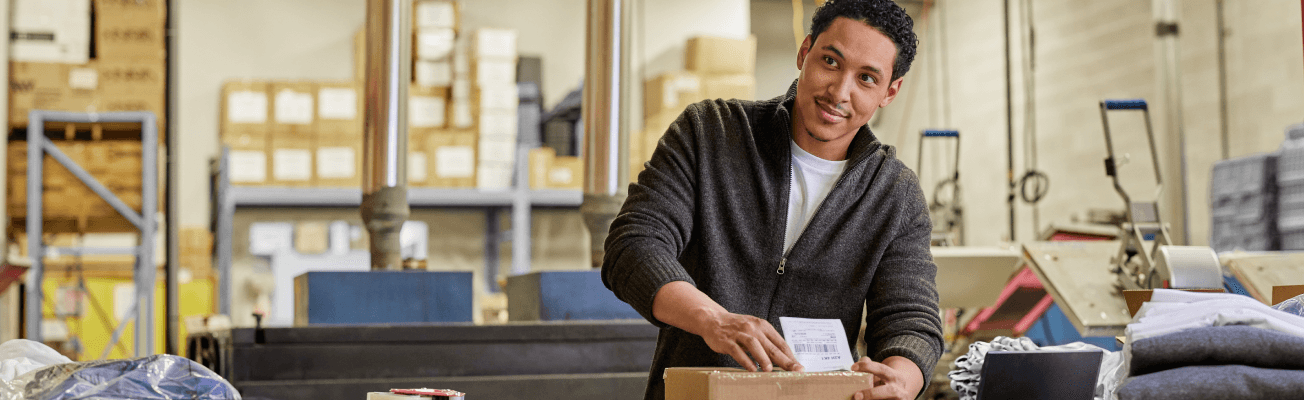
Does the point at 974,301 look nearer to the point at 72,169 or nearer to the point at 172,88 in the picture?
the point at 172,88

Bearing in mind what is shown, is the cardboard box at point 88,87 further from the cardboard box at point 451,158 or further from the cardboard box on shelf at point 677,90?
the cardboard box on shelf at point 677,90

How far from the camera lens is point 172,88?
16.5ft

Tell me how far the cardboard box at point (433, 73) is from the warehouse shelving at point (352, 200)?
78 centimetres

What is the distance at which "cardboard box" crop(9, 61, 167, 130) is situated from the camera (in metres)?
6.69

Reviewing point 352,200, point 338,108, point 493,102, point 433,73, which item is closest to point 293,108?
point 338,108

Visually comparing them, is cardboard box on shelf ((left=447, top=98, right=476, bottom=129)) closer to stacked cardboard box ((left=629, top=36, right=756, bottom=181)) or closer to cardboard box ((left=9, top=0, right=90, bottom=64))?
stacked cardboard box ((left=629, top=36, right=756, bottom=181))

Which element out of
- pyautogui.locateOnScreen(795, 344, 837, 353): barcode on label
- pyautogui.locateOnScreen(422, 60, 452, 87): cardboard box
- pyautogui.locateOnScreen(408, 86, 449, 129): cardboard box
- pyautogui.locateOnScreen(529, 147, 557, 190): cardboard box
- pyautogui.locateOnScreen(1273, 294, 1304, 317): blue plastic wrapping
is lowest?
pyautogui.locateOnScreen(795, 344, 837, 353): barcode on label

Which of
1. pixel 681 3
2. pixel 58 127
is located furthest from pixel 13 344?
pixel 681 3

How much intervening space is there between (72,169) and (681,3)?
5.00 meters

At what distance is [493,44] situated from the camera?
7605mm

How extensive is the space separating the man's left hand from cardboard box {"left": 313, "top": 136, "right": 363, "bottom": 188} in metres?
6.51

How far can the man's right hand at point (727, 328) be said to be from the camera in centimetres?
119

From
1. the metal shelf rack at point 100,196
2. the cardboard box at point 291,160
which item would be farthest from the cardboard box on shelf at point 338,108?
the metal shelf rack at point 100,196

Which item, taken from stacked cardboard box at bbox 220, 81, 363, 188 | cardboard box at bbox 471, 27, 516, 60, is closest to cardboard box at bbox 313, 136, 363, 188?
stacked cardboard box at bbox 220, 81, 363, 188
